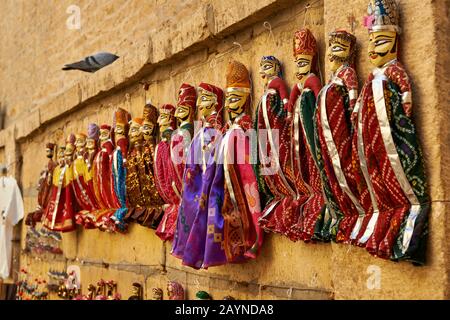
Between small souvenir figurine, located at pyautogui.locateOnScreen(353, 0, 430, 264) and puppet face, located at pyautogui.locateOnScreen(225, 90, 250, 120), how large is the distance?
2.89ft

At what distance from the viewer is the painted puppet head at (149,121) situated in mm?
4031

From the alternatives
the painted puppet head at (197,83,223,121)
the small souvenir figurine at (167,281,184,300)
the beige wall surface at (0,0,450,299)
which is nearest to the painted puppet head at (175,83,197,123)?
the beige wall surface at (0,0,450,299)

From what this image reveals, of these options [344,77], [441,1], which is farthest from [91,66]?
[441,1]

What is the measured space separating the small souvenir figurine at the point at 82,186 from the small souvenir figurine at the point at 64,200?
98 millimetres

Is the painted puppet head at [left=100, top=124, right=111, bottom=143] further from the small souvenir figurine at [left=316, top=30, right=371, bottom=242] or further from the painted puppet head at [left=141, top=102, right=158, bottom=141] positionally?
the small souvenir figurine at [left=316, top=30, right=371, bottom=242]

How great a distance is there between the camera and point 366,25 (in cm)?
244

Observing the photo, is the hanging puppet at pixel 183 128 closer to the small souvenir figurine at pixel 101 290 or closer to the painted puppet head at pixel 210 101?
the painted puppet head at pixel 210 101

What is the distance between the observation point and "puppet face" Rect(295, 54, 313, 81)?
8.96ft

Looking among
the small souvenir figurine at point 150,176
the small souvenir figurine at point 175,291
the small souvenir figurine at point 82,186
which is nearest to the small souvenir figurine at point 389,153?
the small souvenir figurine at point 175,291

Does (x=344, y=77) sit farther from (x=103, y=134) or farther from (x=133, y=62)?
(x=103, y=134)

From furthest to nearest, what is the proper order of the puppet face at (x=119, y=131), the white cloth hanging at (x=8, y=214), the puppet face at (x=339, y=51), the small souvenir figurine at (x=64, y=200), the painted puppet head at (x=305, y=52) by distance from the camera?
the white cloth hanging at (x=8, y=214) < the small souvenir figurine at (x=64, y=200) < the puppet face at (x=119, y=131) < the painted puppet head at (x=305, y=52) < the puppet face at (x=339, y=51)

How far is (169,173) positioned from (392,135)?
1673 mm

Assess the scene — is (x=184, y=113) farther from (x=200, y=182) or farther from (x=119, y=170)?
(x=119, y=170)

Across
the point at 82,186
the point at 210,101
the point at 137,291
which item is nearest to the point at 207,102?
the point at 210,101
